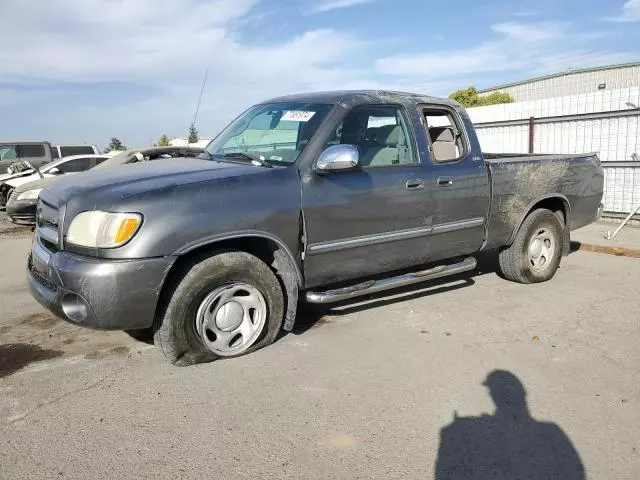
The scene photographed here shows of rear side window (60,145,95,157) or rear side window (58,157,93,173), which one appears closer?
rear side window (58,157,93,173)

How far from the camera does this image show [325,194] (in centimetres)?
404

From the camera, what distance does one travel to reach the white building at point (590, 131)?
927 centimetres

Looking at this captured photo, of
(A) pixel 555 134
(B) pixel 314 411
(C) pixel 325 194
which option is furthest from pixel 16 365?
(A) pixel 555 134

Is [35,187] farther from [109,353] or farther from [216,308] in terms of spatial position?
[216,308]

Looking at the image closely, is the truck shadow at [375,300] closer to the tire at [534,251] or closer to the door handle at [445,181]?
the tire at [534,251]

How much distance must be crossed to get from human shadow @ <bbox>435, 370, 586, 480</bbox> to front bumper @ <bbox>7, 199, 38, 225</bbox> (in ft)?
29.7

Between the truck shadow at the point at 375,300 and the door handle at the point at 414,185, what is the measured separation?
3.97ft

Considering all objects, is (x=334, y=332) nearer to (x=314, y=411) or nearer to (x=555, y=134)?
(x=314, y=411)

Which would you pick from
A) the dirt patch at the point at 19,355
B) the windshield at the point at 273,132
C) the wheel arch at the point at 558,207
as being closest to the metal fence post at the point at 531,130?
the wheel arch at the point at 558,207

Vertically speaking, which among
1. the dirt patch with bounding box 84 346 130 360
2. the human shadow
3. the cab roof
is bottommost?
the human shadow

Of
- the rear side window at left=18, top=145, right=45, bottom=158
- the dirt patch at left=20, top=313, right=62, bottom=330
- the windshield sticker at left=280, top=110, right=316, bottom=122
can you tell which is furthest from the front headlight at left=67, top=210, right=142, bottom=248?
the rear side window at left=18, top=145, right=45, bottom=158

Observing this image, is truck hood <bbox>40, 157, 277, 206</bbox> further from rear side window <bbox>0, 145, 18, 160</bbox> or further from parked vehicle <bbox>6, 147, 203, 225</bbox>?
rear side window <bbox>0, 145, 18, 160</bbox>

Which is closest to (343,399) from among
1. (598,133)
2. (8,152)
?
(598,133)

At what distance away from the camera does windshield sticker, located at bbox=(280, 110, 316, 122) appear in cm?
439
